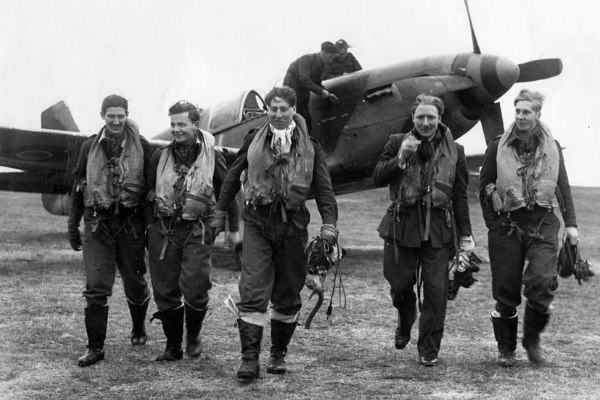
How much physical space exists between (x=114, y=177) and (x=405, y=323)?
2098 millimetres

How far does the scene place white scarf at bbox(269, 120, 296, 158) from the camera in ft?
15.8

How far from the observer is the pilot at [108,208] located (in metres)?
5.09

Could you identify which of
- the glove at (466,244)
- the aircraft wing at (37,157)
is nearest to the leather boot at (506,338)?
the glove at (466,244)

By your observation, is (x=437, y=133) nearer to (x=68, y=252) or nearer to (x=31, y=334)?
(x=31, y=334)

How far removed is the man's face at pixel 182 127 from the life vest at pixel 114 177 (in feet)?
1.02

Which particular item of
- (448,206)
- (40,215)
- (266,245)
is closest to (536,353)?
(448,206)

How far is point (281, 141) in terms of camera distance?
484cm

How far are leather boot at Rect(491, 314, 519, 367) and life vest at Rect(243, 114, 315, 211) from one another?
149 cm

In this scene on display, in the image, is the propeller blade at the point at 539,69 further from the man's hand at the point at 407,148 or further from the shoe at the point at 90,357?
the shoe at the point at 90,357

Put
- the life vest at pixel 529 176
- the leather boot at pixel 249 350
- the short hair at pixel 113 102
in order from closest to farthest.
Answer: the leather boot at pixel 249 350, the life vest at pixel 529 176, the short hair at pixel 113 102

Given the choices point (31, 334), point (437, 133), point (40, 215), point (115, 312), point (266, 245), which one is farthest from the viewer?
point (40, 215)

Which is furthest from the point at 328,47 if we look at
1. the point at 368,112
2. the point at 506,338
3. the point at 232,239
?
the point at 506,338

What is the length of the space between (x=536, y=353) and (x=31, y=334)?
3.44m

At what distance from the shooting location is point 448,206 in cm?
509
